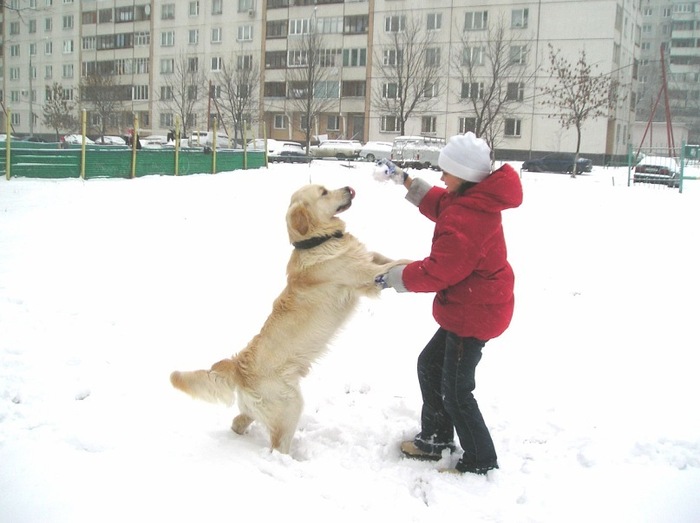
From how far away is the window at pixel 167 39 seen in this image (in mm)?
62656

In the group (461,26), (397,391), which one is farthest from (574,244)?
(461,26)

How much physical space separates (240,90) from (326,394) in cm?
4812

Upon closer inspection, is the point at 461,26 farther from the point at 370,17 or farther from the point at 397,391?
the point at 397,391

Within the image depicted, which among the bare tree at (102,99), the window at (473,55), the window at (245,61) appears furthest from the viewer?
the window at (245,61)

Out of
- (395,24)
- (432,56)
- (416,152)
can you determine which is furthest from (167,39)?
(416,152)

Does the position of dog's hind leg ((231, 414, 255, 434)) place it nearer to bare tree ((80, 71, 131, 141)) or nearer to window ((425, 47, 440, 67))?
window ((425, 47, 440, 67))

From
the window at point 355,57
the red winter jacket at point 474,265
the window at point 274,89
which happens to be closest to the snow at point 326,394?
the red winter jacket at point 474,265

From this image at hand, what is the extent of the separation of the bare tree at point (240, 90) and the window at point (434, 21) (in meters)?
16.4

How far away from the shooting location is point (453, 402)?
A: 348cm

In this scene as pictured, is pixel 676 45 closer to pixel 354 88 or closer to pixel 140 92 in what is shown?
pixel 354 88

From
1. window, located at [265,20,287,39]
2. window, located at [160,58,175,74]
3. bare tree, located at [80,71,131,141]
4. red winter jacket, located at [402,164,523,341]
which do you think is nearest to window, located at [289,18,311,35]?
window, located at [265,20,287,39]

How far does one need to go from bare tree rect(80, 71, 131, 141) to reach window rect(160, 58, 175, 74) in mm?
7073

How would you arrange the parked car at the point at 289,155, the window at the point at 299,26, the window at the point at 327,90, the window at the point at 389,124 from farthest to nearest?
the window at the point at 299,26 → the window at the point at 327,90 → the window at the point at 389,124 → the parked car at the point at 289,155

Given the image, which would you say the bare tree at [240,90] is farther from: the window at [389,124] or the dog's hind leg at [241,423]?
the dog's hind leg at [241,423]
